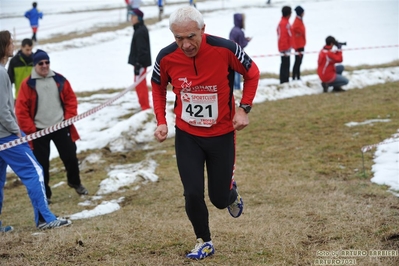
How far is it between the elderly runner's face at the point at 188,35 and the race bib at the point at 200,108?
418 millimetres

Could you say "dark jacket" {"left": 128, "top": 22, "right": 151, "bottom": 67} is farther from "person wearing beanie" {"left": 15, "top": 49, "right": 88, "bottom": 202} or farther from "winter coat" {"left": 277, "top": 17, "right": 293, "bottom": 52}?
"person wearing beanie" {"left": 15, "top": 49, "right": 88, "bottom": 202}

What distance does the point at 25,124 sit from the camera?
7.52 metres

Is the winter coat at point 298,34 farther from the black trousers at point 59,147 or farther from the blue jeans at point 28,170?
the blue jeans at point 28,170

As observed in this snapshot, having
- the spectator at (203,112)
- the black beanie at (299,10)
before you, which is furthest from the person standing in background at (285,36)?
the spectator at (203,112)

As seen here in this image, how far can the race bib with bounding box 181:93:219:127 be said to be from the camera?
4.78 m

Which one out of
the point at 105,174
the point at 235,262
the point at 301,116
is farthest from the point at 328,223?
the point at 301,116

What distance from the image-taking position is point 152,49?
25.8 m

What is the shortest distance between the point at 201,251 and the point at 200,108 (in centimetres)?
120

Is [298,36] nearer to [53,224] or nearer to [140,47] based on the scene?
[140,47]

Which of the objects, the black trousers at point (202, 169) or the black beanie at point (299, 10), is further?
the black beanie at point (299, 10)

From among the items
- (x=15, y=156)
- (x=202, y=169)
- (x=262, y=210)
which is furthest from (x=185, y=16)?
(x=262, y=210)

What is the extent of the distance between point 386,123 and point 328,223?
5.95 metres

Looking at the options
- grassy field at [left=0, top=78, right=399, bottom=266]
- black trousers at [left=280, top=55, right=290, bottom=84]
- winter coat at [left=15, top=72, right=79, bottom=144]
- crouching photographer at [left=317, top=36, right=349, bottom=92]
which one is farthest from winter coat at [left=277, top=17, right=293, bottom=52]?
winter coat at [left=15, top=72, right=79, bottom=144]

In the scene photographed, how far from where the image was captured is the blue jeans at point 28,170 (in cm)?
629
